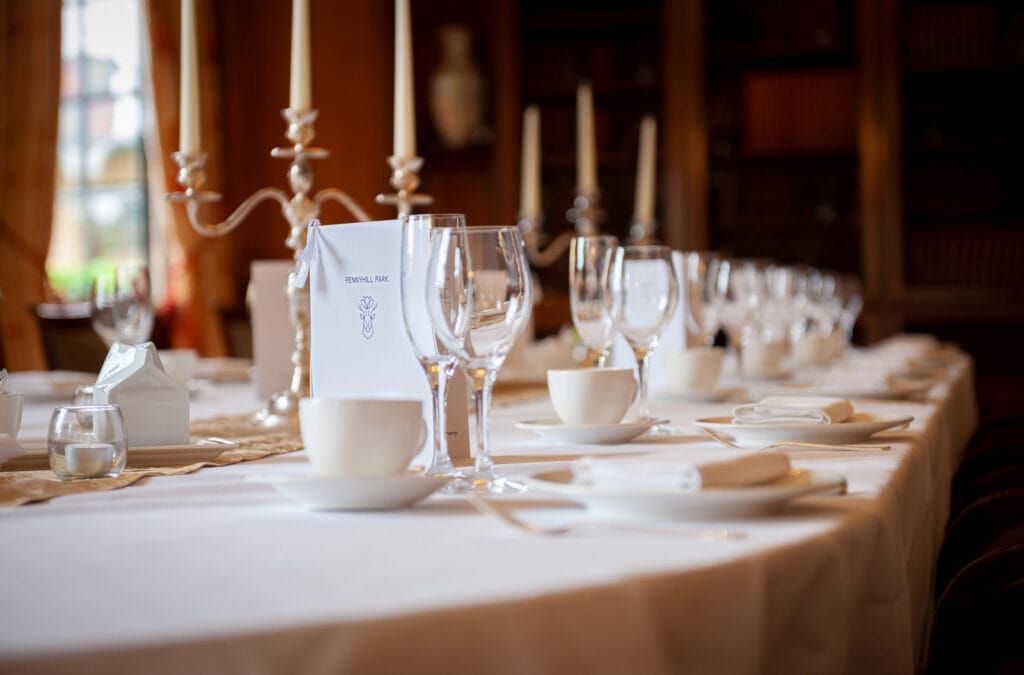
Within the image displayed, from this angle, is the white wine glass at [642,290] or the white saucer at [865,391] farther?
the white saucer at [865,391]

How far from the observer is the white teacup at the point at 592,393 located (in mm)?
1320

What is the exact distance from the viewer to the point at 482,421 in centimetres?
103

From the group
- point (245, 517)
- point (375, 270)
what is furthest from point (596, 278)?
point (245, 517)

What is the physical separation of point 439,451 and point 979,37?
4.95m

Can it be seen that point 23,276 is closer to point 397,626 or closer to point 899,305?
point 899,305

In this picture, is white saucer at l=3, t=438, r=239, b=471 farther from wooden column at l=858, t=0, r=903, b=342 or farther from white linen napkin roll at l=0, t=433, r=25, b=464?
wooden column at l=858, t=0, r=903, b=342

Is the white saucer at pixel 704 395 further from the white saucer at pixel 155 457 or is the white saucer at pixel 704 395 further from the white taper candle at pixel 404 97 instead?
the white saucer at pixel 155 457

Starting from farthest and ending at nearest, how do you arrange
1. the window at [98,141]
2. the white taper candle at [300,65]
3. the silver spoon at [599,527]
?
the window at [98,141] < the white taper candle at [300,65] < the silver spoon at [599,527]

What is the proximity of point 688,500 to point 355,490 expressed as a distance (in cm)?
23

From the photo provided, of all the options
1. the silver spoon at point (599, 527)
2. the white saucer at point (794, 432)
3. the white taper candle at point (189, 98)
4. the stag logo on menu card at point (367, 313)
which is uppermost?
the white taper candle at point (189, 98)

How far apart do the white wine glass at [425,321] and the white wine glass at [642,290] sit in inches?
13.9

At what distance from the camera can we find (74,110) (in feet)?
16.8

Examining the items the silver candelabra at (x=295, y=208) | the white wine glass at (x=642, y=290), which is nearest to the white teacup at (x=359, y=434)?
the white wine glass at (x=642, y=290)

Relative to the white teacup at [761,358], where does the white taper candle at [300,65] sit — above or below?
above
